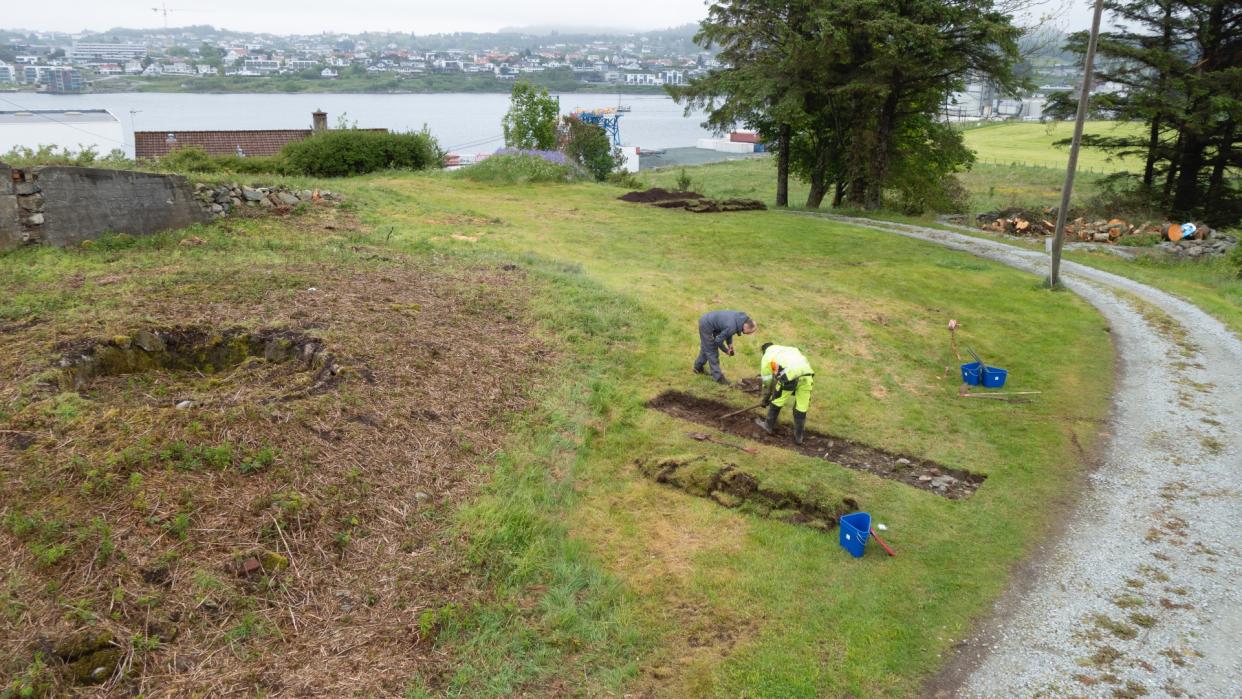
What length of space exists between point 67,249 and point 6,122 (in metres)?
21.8

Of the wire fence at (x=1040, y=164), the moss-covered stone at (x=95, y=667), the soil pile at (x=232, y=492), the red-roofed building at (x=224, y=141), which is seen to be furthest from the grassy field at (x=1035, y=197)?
the red-roofed building at (x=224, y=141)

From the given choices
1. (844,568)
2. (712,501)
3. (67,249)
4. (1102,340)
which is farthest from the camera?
(1102,340)

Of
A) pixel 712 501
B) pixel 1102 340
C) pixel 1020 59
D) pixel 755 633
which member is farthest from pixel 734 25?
pixel 755 633

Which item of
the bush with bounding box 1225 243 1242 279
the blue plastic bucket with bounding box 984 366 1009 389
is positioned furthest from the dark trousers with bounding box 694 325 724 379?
the bush with bounding box 1225 243 1242 279

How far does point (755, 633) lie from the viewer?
6645mm

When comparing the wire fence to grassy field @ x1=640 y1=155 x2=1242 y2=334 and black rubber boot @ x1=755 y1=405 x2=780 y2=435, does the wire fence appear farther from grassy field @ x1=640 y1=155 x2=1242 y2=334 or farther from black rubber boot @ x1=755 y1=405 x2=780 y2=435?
black rubber boot @ x1=755 y1=405 x2=780 y2=435

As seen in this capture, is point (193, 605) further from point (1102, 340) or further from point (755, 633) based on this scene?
→ point (1102, 340)

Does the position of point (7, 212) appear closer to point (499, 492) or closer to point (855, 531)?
point (499, 492)

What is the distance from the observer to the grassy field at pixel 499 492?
5.97 meters

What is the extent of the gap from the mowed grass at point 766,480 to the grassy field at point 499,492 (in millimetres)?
39

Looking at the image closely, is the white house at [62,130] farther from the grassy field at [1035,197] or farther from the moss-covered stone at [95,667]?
the grassy field at [1035,197]

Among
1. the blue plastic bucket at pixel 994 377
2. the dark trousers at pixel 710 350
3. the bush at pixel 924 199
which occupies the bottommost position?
the blue plastic bucket at pixel 994 377

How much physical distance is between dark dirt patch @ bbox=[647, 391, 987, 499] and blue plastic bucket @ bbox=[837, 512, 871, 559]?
2067 millimetres

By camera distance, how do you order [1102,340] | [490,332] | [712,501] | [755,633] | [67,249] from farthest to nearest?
[1102,340] → [67,249] → [490,332] → [712,501] → [755,633]
